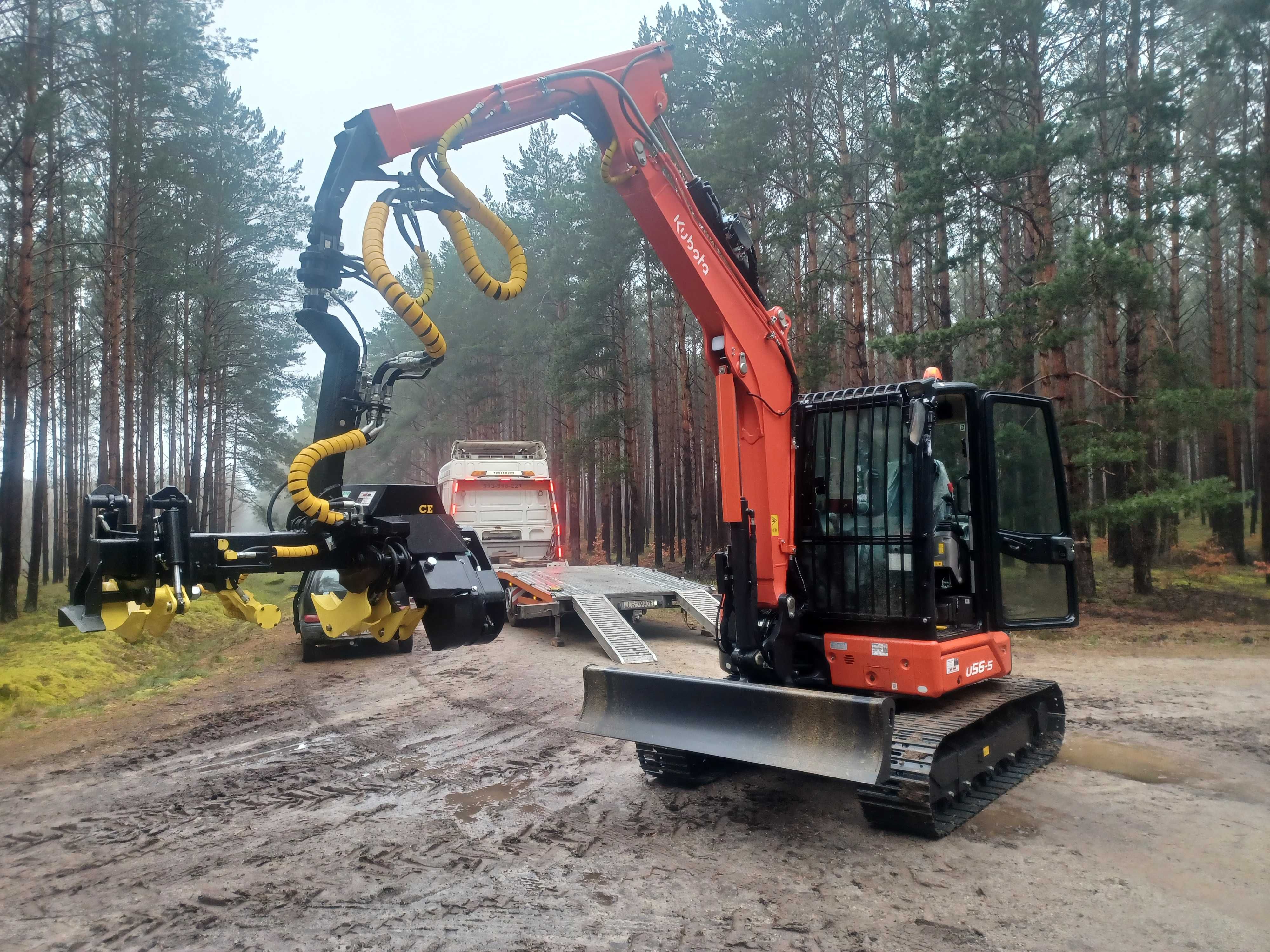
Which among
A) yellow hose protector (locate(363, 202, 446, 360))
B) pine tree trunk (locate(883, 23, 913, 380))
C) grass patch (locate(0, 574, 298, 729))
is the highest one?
pine tree trunk (locate(883, 23, 913, 380))

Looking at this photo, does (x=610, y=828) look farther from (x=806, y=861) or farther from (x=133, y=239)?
(x=133, y=239)

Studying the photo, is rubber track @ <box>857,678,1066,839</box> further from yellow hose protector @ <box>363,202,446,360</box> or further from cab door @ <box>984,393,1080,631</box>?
yellow hose protector @ <box>363,202,446,360</box>

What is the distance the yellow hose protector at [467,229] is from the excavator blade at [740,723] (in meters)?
2.48

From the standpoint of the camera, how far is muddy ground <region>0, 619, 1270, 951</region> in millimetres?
3711

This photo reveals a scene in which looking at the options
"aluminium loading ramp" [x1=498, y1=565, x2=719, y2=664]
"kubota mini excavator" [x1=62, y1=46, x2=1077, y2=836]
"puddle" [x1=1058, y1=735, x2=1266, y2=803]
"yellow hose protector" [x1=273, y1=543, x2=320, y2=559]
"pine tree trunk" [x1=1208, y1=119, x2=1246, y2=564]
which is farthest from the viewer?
"pine tree trunk" [x1=1208, y1=119, x2=1246, y2=564]

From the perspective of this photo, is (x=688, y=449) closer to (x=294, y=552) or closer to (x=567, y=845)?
(x=567, y=845)

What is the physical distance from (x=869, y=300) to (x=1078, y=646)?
38.4 feet

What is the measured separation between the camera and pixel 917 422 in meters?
4.80

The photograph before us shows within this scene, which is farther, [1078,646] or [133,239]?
[133,239]

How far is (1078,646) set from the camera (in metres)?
11.4

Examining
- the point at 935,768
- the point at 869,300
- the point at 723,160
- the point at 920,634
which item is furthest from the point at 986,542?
the point at 869,300

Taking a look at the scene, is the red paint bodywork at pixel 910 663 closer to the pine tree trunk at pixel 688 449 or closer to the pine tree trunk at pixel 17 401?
the pine tree trunk at pixel 17 401

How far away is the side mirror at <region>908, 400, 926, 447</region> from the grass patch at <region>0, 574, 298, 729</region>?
4.96 metres

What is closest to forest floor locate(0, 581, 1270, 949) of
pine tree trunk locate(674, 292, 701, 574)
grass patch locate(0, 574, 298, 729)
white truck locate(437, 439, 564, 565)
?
grass patch locate(0, 574, 298, 729)
